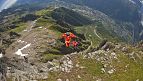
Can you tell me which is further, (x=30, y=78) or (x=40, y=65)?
(x=40, y=65)

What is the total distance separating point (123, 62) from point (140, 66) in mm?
4047

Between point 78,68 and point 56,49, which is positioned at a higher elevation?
point 78,68

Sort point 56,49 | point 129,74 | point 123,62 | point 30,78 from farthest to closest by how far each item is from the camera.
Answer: point 56,49, point 123,62, point 129,74, point 30,78

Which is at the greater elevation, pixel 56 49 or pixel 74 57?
pixel 74 57

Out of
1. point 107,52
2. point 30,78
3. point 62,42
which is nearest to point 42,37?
point 62,42

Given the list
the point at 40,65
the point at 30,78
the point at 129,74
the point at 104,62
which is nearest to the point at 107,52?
the point at 104,62

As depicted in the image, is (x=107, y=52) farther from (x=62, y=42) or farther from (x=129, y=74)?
(x=62, y=42)

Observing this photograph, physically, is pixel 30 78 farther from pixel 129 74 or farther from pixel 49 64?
pixel 129 74

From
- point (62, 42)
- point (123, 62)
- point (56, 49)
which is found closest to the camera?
point (123, 62)

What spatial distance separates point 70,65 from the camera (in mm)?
77625

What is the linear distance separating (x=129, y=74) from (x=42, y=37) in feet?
399

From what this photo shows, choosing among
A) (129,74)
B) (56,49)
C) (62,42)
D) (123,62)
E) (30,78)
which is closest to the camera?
(30,78)

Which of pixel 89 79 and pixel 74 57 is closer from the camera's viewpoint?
pixel 89 79

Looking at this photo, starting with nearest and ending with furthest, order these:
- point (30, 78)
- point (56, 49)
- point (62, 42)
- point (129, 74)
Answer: point (30, 78) < point (129, 74) < point (56, 49) < point (62, 42)
